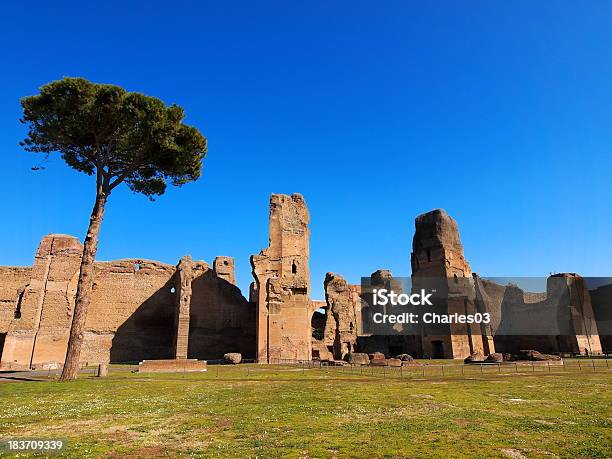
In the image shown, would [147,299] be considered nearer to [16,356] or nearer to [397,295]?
[16,356]

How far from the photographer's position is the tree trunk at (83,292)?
1288 centimetres

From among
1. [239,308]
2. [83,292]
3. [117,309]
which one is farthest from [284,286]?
[83,292]

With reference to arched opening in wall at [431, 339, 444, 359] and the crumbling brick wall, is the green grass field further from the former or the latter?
arched opening in wall at [431, 339, 444, 359]

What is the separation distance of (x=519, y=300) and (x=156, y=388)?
3595cm

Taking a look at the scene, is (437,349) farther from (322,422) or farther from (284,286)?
(322,422)

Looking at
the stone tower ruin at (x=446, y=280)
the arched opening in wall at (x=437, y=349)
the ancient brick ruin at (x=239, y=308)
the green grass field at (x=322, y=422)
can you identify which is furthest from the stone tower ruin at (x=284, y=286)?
the green grass field at (x=322, y=422)

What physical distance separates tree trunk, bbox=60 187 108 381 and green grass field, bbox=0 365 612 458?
369cm

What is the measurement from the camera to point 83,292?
13.9 meters

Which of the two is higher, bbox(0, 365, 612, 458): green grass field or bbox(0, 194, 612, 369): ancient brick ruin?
bbox(0, 194, 612, 369): ancient brick ruin

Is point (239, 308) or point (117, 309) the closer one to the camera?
point (117, 309)

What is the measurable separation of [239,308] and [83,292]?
1775 cm

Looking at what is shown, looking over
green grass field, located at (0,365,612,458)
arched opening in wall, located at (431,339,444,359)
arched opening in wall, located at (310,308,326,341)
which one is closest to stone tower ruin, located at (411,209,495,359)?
arched opening in wall, located at (431,339,444,359)

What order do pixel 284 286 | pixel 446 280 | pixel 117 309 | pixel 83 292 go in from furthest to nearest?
pixel 446 280 → pixel 117 309 → pixel 284 286 → pixel 83 292

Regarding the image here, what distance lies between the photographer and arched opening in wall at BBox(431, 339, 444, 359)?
3027 centimetres
